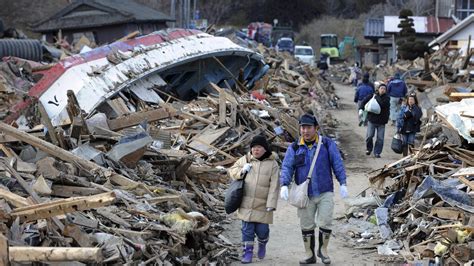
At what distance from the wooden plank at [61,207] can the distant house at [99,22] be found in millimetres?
35910

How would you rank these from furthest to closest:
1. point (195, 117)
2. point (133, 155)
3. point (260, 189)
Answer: point (195, 117) → point (133, 155) → point (260, 189)

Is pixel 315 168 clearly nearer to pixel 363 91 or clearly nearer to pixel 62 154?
pixel 62 154

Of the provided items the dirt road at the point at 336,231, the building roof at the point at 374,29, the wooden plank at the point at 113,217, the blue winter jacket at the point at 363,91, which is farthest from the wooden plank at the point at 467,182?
the building roof at the point at 374,29

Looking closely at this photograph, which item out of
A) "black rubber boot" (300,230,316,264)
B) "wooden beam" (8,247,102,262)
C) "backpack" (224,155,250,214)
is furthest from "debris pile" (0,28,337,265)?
"black rubber boot" (300,230,316,264)

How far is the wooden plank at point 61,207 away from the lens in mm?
6613

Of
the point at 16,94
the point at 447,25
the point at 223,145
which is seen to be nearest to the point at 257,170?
the point at 223,145

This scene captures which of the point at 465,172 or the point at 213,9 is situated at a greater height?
the point at 465,172

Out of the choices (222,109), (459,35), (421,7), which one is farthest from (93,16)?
(421,7)

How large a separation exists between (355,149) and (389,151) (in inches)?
32.8

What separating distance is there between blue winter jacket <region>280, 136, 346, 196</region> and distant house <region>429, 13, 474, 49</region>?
114 feet

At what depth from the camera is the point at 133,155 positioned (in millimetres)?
10578

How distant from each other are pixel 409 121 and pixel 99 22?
30.6 metres

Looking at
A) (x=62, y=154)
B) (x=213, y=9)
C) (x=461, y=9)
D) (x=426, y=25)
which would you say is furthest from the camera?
(x=213, y=9)

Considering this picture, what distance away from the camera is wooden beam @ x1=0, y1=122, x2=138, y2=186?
9438 mm
